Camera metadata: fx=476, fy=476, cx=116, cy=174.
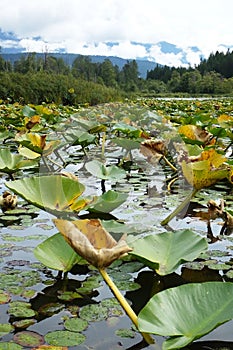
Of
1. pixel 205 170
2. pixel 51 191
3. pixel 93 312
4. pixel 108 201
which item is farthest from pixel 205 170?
pixel 93 312

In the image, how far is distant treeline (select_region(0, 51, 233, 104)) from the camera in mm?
9805

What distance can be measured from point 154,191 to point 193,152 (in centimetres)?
21

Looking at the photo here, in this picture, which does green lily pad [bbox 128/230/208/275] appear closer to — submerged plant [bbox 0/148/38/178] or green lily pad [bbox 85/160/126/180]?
green lily pad [bbox 85/160/126/180]

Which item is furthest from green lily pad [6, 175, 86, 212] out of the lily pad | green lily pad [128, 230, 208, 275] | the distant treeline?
the distant treeline

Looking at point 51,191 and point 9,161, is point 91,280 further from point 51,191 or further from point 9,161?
point 9,161

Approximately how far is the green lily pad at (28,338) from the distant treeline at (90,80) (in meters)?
8.63

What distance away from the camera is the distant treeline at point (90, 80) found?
386 inches

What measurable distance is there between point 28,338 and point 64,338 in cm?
6

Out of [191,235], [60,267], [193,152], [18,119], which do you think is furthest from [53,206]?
[18,119]

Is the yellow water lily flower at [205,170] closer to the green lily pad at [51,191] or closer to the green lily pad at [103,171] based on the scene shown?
the green lily pad at [51,191]

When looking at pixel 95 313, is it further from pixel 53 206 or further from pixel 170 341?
pixel 53 206

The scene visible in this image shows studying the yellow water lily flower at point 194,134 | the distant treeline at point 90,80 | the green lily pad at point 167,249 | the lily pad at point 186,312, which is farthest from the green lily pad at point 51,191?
the distant treeline at point 90,80

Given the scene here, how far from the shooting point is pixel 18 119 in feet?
13.6

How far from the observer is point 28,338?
2.57 ft
